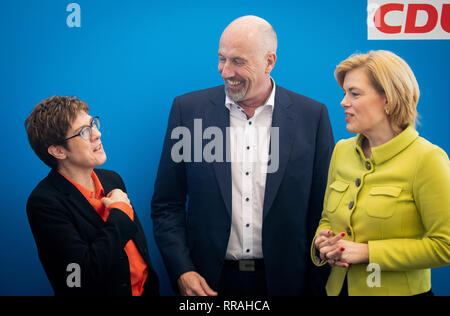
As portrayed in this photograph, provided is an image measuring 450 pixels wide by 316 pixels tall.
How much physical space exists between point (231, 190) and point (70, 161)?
88 centimetres

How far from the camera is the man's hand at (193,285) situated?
2305 mm

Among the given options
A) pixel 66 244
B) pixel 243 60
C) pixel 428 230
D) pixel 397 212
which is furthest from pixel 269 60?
pixel 66 244

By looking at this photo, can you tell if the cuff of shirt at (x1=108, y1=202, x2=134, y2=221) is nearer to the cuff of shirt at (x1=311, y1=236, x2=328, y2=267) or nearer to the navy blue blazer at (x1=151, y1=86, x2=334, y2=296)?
the navy blue blazer at (x1=151, y1=86, x2=334, y2=296)

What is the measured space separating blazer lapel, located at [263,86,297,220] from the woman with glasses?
769 millimetres

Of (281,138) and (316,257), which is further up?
(281,138)

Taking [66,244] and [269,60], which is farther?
[269,60]

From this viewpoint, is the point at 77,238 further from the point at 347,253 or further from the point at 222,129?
the point at 347,253

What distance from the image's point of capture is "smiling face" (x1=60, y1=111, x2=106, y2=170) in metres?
2.08

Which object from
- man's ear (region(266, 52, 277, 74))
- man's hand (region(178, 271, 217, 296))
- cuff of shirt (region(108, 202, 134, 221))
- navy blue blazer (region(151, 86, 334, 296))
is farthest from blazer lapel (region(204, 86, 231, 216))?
cuff of shirt (region(108, 202, 134, 221))

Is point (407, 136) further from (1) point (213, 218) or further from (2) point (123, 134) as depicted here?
(2) point (123, 134)

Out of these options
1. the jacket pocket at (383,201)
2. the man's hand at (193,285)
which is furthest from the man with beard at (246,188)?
the jacket pocket at (383,201)

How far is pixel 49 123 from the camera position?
204 cm

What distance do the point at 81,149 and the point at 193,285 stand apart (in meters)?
0.95

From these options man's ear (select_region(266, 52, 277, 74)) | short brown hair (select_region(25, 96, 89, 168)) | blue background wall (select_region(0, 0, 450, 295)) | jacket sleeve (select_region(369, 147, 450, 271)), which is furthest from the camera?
blue background wall (select_region(0, 0, 450, 295))
